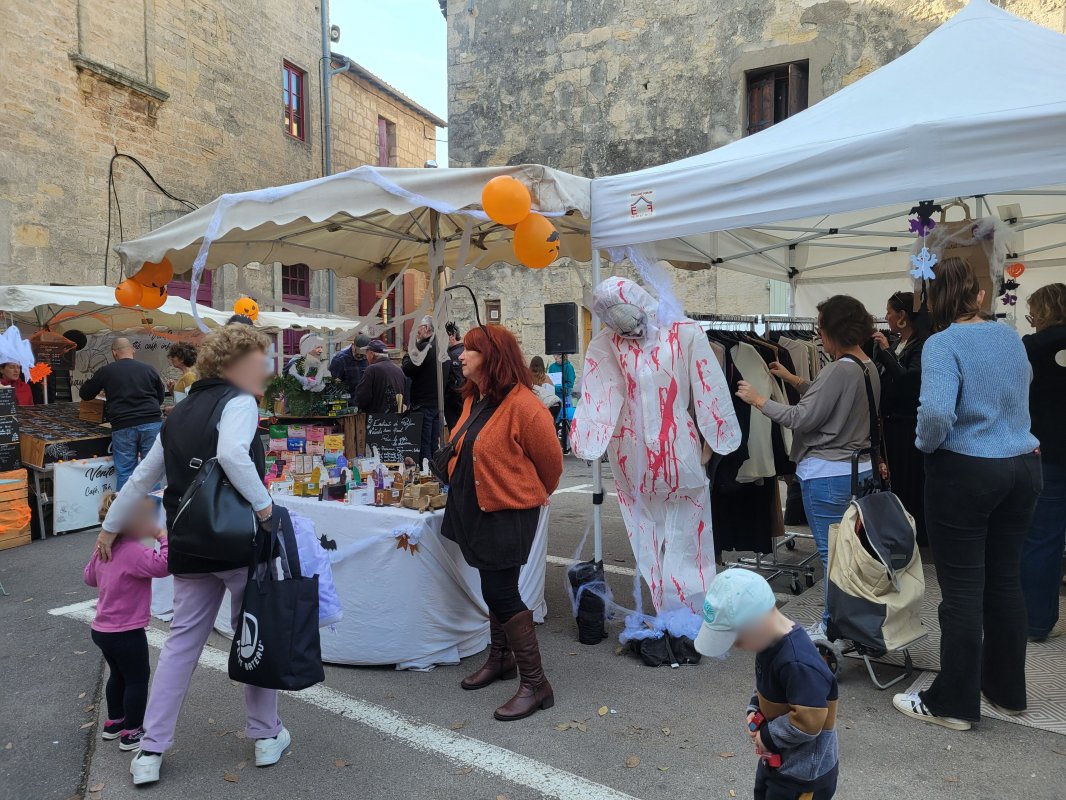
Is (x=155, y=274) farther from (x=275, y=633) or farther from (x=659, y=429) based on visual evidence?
(x=659, y=429)

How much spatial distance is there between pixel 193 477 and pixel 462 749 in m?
1.50

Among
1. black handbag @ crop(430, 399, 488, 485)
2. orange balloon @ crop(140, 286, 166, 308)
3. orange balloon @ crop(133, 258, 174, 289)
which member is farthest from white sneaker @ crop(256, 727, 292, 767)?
orange balloon @ crop(140, 286, 166, 308)

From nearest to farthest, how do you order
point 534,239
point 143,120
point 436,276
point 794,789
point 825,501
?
point 794,789 → point 825,501 → point 534,239 → point 436,276 → point 143,120

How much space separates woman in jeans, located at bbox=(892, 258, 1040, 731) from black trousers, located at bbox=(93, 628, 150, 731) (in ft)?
10.5

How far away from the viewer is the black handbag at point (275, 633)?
8.20ft

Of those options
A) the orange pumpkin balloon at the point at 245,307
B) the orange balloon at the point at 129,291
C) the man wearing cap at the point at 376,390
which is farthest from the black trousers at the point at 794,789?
the orange pumpkin balloon at the point at 245,307

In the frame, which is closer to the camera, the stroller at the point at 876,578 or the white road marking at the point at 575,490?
the stroller at the point at 876,578

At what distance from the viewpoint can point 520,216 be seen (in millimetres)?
3490

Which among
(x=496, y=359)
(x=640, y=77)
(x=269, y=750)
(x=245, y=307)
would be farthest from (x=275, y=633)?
(x=640, y=77)

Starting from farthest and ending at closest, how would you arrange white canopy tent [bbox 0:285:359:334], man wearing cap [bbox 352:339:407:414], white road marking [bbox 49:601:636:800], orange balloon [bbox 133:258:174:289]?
1. white canopy tent [bbox 0:285:359:334]
2. man wearing cap [bbox 352:339:407:414]
3. orange balloon [bbox 133:258:174:289]
4. white road marking [bbox 49:601:636:800]

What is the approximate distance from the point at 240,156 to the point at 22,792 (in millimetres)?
13144

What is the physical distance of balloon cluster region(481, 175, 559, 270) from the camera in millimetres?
3449

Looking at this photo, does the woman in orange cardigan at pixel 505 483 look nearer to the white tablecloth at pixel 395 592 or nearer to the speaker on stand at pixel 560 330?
the white tablecloth at pixel 395 592

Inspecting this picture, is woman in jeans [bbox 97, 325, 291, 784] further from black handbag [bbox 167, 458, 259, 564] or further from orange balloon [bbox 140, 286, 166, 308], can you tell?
orange balloon [bbox 140, 286, 166, 308]
